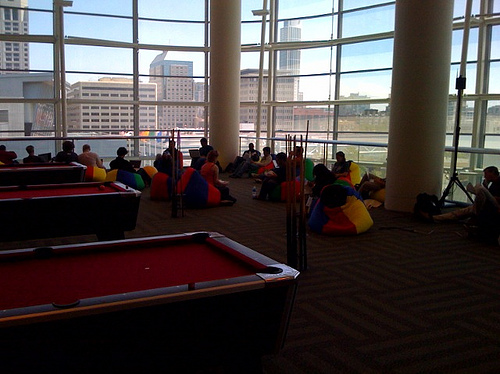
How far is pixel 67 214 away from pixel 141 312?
2.60m

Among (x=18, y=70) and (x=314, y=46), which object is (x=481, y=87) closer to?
(x=314, y=46)

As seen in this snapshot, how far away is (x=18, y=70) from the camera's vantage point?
12.3m

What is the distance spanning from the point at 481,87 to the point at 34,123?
10.1 m

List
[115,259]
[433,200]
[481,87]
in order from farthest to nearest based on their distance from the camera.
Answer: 1. [481,87]
2. [433,200]
3. [115,259]

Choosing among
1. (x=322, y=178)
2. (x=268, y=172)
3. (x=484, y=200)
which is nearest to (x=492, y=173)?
(x=484, y=200)

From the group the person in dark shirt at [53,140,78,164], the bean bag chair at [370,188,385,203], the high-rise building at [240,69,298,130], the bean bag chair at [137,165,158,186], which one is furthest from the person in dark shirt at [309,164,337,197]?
the high-rise building at [240,69,298,130]

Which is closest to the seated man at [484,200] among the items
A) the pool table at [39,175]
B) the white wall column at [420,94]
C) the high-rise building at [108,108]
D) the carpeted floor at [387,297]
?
the carpeted floor at [387,297]

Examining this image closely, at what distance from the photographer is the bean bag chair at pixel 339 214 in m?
5.72

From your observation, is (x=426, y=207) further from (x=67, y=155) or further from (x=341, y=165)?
(x=67, y=155)

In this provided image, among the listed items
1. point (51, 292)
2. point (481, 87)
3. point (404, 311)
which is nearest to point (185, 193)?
point (404, 311)

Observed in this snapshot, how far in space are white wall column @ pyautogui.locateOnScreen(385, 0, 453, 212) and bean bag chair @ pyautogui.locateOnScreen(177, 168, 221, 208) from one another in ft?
8.36

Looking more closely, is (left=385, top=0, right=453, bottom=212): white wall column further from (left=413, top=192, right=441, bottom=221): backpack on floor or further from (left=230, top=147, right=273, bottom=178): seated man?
(left=230, top=147, right=273, bottom=178): seated man

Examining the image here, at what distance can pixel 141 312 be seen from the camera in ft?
6.13

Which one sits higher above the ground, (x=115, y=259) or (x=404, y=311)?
(x=115, y=259)
